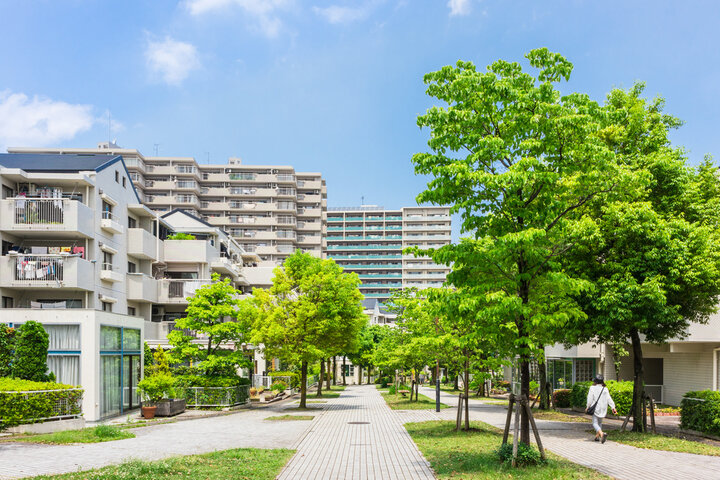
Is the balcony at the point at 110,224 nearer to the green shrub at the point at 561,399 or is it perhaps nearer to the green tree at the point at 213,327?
the green tree at the point at 213,327

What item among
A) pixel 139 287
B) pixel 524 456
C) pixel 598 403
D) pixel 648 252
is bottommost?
pixel 598 403

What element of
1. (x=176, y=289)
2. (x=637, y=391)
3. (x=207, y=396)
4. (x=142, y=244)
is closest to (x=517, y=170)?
(x=637, y=391)

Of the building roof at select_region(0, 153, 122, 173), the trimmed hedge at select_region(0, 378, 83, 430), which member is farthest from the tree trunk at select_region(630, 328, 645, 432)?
the building roof at select_region(0, 153, 122, 173)

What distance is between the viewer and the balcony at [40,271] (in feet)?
96.7

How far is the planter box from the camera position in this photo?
2753 centimetres

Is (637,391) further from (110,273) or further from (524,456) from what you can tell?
(110,273)

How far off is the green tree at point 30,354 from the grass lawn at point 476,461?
1338 cm

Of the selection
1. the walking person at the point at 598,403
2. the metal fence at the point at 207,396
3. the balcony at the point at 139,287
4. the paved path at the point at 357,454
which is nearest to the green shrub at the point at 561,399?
the paved path at the point at 357,454

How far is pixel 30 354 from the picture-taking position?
22.7 m

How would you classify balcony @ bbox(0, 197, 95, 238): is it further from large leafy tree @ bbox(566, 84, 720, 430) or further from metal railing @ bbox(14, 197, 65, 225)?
large leafy tree @ bbox(566, 84, 720, 430)

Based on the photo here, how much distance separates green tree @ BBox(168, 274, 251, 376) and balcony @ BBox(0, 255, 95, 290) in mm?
5424

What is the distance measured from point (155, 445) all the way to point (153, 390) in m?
9.95

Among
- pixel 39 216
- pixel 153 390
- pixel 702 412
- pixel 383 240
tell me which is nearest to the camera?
pixel 702 412

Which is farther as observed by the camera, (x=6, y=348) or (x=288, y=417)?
(x=288, y=417)
